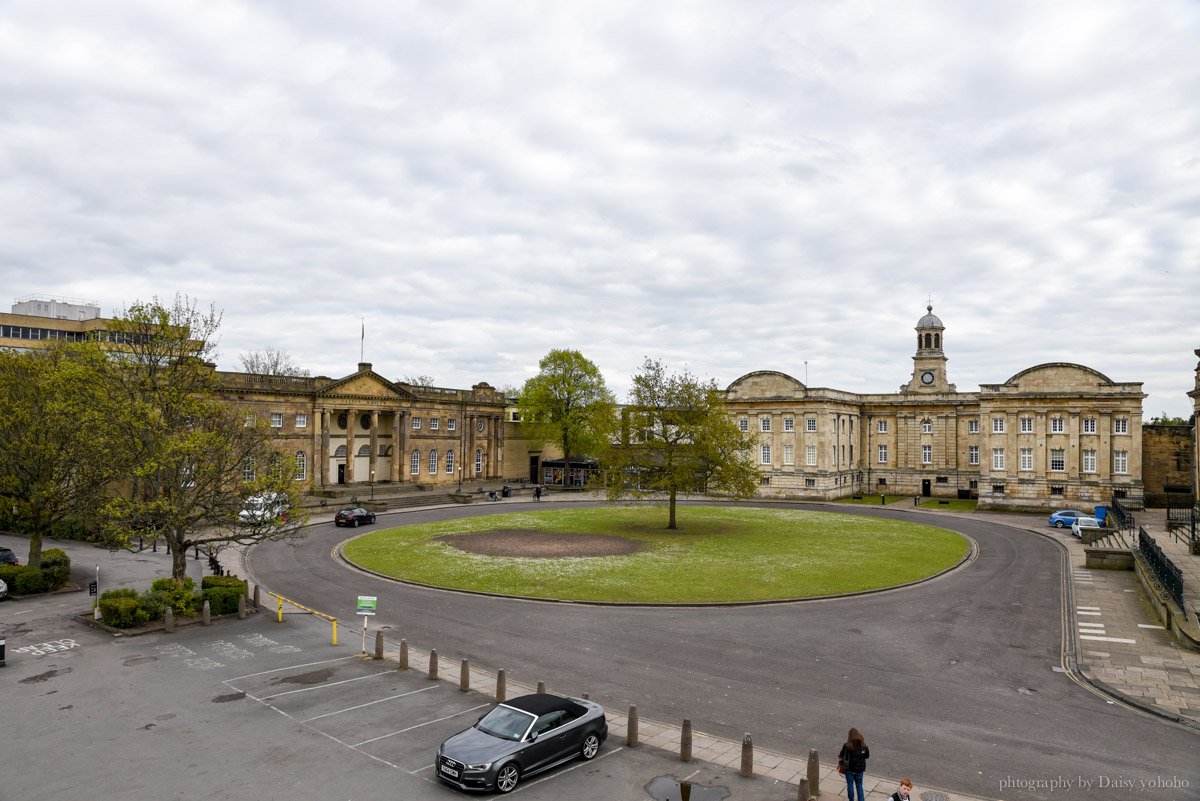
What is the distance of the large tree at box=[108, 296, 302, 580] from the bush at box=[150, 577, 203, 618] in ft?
2.06

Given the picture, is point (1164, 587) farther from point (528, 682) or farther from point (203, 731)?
point (203, 731)

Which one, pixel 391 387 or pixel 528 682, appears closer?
pixel 528 682

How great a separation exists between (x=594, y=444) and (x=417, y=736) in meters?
66.6

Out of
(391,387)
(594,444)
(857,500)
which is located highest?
(391,387)

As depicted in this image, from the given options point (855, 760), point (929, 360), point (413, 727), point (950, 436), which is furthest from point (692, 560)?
point (929, 360)

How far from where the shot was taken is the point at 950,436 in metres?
78.4

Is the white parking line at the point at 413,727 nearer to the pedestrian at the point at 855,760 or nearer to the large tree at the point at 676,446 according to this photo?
the pedestrian at the point at 855,760

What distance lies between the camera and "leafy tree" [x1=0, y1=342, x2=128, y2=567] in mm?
28250

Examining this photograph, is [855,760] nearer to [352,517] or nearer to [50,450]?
[50,450]

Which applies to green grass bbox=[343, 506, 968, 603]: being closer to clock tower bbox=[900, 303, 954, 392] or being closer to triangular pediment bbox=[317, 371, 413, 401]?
triangular pediment bbox=[317, 371, 413, 401]

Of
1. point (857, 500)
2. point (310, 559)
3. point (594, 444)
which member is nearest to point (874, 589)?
point (310, 559)

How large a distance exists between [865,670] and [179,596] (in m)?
23.6

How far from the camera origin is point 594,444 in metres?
82.6

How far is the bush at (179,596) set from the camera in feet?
84.2
